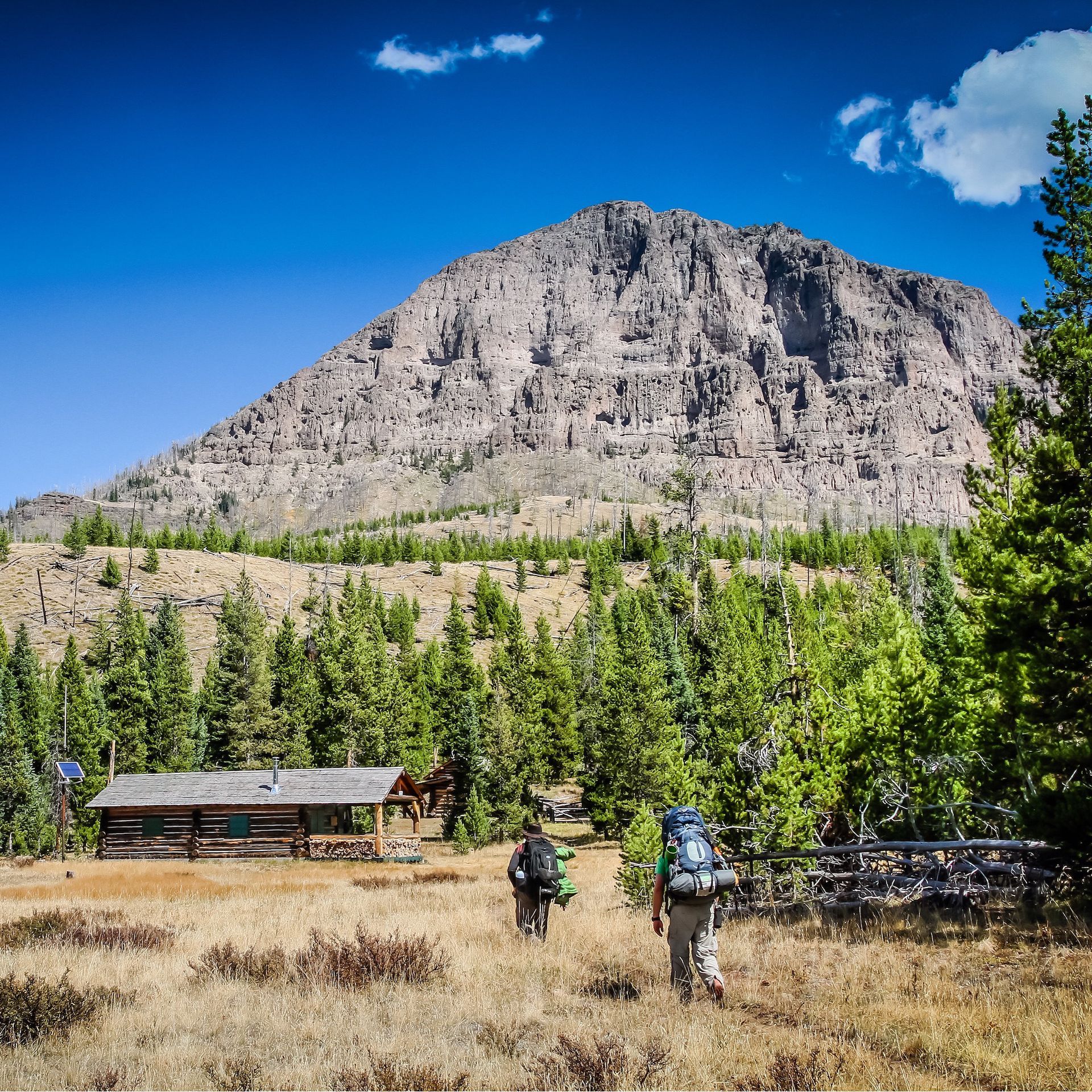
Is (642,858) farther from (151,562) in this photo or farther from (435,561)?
(435,561)

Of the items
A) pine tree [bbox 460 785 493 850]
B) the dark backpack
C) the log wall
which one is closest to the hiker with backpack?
the dark backpack

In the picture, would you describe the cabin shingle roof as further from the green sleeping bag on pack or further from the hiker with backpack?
the hiker with backpack

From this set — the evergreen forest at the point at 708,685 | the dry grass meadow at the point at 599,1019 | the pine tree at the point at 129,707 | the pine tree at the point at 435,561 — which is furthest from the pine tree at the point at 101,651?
the dry grass meadow at the point at 599,1019

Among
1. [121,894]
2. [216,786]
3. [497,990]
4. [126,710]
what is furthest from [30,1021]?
[126,710]

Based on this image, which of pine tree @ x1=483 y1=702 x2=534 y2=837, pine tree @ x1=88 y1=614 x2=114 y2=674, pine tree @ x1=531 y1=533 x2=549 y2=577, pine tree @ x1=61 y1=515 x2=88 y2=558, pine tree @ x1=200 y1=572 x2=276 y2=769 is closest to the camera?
pine tree @ x1=483 y1=702 x2=534 y2=837

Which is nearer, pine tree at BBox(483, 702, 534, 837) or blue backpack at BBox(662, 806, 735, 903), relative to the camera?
blue backpack at BBox(662, 806, 735, 903)

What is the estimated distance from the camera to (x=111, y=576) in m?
91.4

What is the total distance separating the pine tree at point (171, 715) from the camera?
50.1m

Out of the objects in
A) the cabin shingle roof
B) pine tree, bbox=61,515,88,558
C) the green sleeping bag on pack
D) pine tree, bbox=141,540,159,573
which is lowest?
the cabin shingle roof

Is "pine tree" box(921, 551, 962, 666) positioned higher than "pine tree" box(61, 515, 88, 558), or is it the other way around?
"pine tree" box(61, 515, 88, 558)

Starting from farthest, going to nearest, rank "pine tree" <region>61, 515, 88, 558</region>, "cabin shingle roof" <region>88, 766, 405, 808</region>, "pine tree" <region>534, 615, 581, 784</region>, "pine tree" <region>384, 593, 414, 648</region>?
1. "pine tree" <region>61, 515, 88, 558</region>
2. "pine tree" <region>384, 593, 414, 648</region>
3. "pine tree" <region>534, 615, 581, 784</region>
4. "cabin shingle roof" <region>88, 766, 405, 808</region>

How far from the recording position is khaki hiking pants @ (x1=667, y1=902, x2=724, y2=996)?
7.46m

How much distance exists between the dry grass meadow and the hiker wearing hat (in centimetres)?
39

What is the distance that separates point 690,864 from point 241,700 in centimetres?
4957
